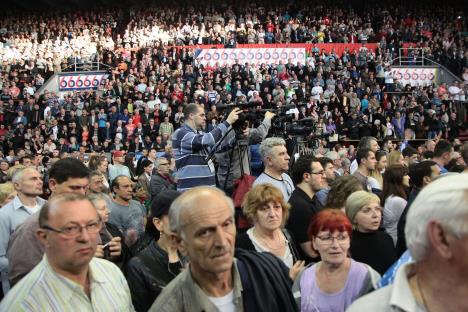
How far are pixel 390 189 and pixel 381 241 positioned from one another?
1468 mm

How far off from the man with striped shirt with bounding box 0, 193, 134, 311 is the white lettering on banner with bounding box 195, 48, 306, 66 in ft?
81.5

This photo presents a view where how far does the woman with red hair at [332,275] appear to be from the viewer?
330cm

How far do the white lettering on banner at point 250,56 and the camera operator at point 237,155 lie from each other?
20.8 metres

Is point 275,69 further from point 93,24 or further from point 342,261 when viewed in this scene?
point 342,261

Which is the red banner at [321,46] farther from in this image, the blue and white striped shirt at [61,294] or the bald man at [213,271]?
the bald man at [213,271]

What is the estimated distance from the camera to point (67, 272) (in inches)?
110

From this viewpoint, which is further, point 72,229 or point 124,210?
point 124,210

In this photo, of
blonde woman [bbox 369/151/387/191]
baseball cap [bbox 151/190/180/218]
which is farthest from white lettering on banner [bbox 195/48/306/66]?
baseball cap [bbox 151/190/180/218]

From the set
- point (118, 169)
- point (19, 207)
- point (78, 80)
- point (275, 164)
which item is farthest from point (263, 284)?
point (78, 80)

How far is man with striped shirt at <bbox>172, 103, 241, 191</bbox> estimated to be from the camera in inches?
236

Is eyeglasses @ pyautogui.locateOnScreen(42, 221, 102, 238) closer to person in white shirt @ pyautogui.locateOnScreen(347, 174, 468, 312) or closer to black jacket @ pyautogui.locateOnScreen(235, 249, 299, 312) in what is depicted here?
black jacket @ pyautogui.locateOnScreen(235, 249, 299, 312)

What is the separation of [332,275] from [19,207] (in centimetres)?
262

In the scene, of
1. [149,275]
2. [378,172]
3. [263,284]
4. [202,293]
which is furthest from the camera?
[378,172]

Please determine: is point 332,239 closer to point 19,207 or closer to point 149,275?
point 149,275
